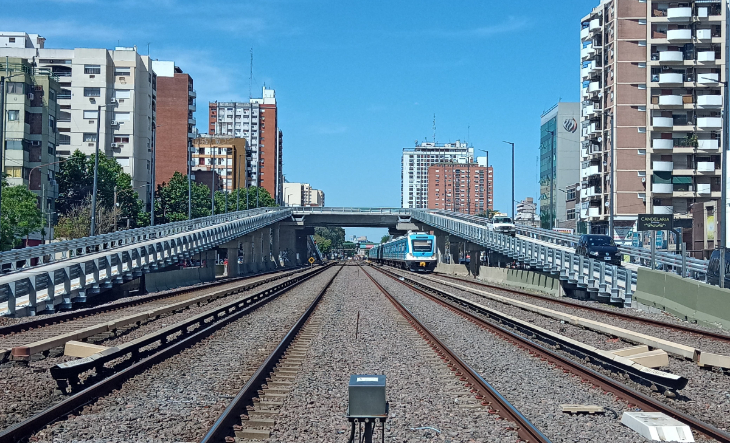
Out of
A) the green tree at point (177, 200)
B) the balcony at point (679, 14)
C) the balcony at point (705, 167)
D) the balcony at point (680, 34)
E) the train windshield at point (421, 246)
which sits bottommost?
the train windshield at point (421, 246)

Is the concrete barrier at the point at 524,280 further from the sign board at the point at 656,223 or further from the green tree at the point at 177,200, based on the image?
the green tree at the point at 177,200

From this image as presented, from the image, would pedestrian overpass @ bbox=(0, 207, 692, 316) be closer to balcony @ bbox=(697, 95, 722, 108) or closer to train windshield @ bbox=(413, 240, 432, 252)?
train windshield @ bbox=(413, 240, 432, 252)

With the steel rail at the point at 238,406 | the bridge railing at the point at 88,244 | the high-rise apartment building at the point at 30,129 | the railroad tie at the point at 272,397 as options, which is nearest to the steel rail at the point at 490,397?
the railroad tie at the point at 272,397

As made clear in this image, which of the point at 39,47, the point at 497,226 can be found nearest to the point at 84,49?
the point at 39,47

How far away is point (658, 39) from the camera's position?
76125 millimetres

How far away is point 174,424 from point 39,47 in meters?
118

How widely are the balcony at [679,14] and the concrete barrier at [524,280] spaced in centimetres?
3490

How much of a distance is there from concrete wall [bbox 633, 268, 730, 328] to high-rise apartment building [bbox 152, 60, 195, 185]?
339ft

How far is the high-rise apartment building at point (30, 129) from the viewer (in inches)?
2768

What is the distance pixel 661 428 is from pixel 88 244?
97.3 feet

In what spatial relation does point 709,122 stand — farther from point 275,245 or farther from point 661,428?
point 661,428

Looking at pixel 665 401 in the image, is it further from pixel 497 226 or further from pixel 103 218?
pixel 103 218

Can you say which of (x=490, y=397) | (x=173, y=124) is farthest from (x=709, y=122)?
(x=173, y=124)

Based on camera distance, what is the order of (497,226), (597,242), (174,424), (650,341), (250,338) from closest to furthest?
1. (174,424)
2. (650,341)
3. (250,338)
4. (597,242)
5. (497,226)
